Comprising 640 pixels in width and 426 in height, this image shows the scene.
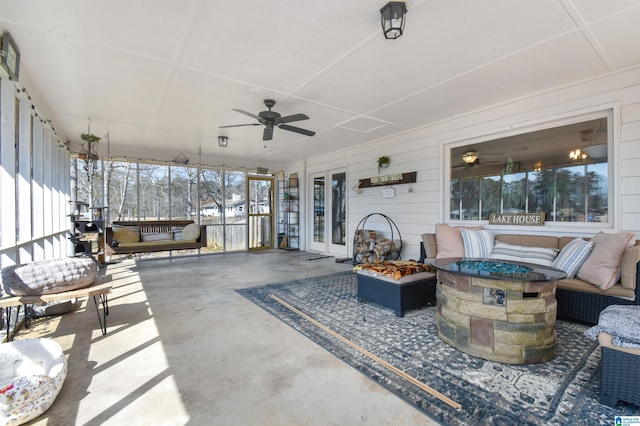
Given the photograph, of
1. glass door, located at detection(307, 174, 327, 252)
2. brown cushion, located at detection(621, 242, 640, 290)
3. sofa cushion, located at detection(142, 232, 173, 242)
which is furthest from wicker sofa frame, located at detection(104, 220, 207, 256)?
brown cushion, located at detection(621, 242, 640, 290)

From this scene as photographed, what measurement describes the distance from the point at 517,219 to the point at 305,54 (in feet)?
11.8

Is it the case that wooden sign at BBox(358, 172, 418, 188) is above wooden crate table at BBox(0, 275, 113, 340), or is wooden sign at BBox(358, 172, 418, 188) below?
above

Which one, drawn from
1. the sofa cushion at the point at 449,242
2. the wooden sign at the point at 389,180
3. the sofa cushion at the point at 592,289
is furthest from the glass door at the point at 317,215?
the sofa cushion at the point at 592,289

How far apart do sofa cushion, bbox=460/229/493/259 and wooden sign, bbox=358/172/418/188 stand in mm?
1543

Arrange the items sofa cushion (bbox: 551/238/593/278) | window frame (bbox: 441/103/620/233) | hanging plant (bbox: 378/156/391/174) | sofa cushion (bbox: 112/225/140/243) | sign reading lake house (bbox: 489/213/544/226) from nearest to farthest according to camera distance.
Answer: sofa cushion (bbox: 551/238/593/278) < window frame (bbox: 441/103/620/233) < sign reading lake house (bbox: 489/213/544/226) < sofa cushion (bbox: 112/225/140/243) < hanging plant (bbox: 378/156/391/174)

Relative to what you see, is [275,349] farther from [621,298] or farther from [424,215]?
[424,215]

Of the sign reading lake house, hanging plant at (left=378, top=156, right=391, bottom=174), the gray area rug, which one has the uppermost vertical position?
hanging plant at (left=378, top=156, right=391, bottom=174)

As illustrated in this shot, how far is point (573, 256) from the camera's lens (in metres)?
3.03

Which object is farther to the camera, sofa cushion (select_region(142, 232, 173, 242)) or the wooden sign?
sofa cushion (select_region(142, 232, 173, 242))

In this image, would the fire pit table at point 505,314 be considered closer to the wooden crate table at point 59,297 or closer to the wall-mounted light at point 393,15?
the wall-mounted light at point 393,15

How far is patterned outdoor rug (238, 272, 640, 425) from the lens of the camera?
64.6 inches

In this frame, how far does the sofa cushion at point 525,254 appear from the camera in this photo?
3.29 m

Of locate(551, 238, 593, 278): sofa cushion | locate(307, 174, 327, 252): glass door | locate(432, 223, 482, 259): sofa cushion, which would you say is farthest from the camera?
locate(307, 174, 327, 252): glass door

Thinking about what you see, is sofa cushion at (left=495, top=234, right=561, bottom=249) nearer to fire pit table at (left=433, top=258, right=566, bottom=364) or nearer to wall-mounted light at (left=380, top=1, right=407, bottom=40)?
fire pit table at (left=433, top=258, right=566, bottom=364)
